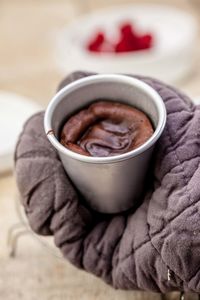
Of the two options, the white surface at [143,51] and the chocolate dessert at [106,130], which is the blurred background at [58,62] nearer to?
the white surface at [143,51]

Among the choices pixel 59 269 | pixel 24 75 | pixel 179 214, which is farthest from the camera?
pixel 24 75

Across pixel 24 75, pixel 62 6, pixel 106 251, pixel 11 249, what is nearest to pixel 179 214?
pixel 106 251

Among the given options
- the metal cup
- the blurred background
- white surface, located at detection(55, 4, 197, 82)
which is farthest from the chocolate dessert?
white surface, located at detection(55, 4, 197, 82)

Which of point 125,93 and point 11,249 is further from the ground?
point 125,93

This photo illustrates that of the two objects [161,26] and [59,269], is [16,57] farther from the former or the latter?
[59,269]

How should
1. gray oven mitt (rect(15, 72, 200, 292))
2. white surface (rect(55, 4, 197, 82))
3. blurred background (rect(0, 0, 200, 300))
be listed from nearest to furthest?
gray oven mitt (rect(15, 72, 200, 292))
blurred background (rect(0, 0, 200, 300))
white surface (rect(55, 4, 197, 82))

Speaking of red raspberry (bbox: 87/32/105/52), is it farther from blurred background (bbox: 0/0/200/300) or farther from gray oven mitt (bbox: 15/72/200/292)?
gray oven mitt (bbox: 15/72/200/292)

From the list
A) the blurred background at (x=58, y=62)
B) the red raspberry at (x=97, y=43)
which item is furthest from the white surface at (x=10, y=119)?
the red raspberry at (x=97, y=43)
